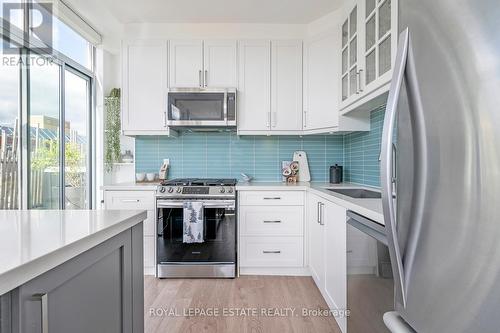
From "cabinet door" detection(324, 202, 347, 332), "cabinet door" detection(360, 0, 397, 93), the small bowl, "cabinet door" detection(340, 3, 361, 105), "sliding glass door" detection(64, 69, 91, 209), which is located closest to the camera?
"cabinet door" detection(360, 0, 397, 93)

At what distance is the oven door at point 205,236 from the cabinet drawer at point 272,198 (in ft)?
0.50

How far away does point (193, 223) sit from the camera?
A: 262 centimetres

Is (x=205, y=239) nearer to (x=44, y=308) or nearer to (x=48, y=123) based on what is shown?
(x=48, y=123)

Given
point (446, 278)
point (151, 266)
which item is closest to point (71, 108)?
point (151, 266)

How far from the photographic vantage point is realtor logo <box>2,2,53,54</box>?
7.29 ft

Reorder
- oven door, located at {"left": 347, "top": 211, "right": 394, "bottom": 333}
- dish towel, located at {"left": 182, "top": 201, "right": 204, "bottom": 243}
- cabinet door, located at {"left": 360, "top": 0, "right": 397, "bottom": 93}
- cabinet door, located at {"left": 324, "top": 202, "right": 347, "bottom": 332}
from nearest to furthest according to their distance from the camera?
oven door, located at {"left": 347, "top": 211, "right": 394, "bottom": 333} → cabinet door, located at {"left": 360, "top": 0, "right": 397, "bottom": 93} → cabinet door, located at {"left": 324, "top": 202, "right": 347, "bottom": 332} → dish towel, located at {"left": 182, "top": 201, "right": 204, "bottom": 243}

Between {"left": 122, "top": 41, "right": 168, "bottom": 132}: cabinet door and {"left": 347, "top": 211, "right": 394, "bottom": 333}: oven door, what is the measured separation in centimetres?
224

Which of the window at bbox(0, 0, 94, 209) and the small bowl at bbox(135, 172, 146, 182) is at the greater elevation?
the window at bbox(0, 0, 94, 209)

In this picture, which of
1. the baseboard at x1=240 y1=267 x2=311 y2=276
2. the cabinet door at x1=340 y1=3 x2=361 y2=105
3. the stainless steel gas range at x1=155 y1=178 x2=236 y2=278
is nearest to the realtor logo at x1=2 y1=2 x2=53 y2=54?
the stainless steel gas range at x1=155 y1=178 x2=236 y2=278

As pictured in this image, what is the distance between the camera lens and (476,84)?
543 millimetres

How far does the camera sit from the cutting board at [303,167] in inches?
127

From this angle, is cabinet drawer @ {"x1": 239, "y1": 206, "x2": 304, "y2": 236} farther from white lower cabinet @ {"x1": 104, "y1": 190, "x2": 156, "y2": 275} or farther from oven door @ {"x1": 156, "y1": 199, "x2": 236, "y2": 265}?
white lower cabinet @ {"x1": 104, "y1": 190, "x2": 156, "y2": 275}

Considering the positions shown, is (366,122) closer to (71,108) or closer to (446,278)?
(446,278)

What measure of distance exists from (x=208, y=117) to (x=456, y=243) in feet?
8.30
